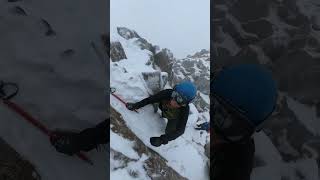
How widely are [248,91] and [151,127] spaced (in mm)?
761

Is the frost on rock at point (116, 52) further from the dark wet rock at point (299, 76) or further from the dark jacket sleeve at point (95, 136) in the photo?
the dark wet rock at point (299, 76)

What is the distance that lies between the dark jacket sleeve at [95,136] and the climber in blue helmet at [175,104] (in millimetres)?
250

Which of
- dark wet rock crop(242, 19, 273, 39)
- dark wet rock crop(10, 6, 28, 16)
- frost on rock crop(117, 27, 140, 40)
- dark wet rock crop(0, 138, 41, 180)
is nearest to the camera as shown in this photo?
dark wet rock crop(0, 138, 41, 180)

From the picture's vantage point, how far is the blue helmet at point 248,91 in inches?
78.1

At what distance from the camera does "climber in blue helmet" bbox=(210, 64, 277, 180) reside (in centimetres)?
200

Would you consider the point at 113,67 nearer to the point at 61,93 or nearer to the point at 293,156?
the point at 61,93

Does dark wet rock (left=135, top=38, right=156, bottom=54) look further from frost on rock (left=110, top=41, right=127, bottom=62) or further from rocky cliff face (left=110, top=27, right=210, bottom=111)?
frost on rock (left=110, top=41, right=127, bottom=62)

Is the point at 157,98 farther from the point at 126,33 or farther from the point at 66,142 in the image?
the point at 66,142

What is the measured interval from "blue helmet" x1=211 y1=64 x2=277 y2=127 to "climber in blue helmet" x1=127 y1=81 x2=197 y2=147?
50 centimetres

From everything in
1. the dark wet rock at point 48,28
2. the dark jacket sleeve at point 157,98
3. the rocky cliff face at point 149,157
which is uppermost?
the dark wet rock at point 48,28

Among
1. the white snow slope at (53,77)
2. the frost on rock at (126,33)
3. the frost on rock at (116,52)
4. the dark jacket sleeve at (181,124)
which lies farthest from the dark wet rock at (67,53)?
the dark jacket sleeve at (181,124)

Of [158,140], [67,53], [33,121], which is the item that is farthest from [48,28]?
[158,140]

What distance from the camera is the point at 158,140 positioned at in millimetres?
2508

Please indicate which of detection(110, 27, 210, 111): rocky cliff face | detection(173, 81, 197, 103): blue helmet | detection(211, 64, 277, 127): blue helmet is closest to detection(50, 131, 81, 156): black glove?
detection(110, 27, 210, 111): rocky cliff face
